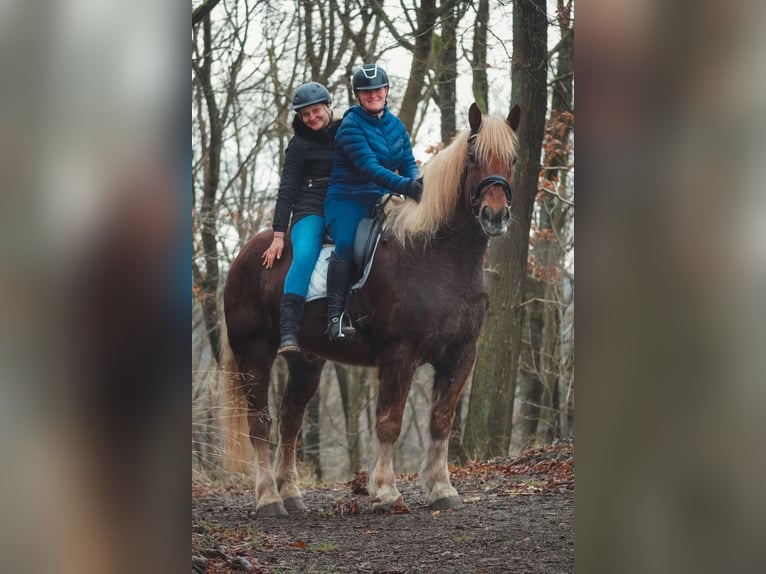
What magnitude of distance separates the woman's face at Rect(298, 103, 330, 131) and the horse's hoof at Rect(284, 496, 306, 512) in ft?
7.35

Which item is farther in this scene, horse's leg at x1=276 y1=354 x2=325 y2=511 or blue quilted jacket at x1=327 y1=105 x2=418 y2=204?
horse's leg at x1=276 y1=354 x2=325 y2=511

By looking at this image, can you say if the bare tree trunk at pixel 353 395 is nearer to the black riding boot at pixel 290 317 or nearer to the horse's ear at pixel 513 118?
the black riding boot at pixel 290 317

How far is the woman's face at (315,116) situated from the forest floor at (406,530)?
7.01 ft

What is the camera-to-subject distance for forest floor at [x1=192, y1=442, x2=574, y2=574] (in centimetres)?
451

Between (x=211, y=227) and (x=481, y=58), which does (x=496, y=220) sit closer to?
(x=481, y=58)

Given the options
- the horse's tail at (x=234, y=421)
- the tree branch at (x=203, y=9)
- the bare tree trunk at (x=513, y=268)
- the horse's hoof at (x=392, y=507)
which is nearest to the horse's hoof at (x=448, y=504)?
the horse's hoof at (x=392, y=507)

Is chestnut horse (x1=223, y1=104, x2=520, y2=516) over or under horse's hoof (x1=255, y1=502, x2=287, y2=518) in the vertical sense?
over

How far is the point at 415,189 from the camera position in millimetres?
5195

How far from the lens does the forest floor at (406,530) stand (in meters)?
4.51

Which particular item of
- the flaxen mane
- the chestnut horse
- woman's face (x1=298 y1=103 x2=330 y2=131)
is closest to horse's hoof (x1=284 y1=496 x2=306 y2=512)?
the chestnut horse

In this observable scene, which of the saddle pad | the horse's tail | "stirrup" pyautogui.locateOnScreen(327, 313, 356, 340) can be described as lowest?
the horse's tail

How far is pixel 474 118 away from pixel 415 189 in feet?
1.84

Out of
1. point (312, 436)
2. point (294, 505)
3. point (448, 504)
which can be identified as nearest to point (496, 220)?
point (448, 504)

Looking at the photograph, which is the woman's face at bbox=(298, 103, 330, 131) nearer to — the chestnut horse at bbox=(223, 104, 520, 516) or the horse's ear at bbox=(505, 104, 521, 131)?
the chestnut horse at bbox=(223, 104, 520, 516)
